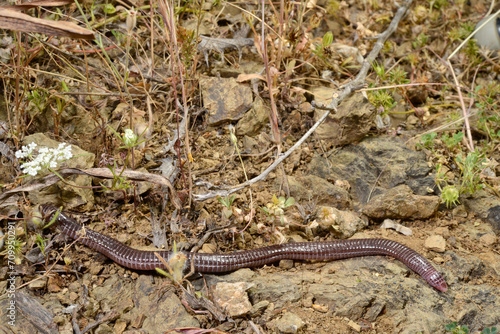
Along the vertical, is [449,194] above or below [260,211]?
above

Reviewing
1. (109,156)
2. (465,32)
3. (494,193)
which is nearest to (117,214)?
(109,156)

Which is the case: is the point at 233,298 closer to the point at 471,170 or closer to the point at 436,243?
the point at 436,243

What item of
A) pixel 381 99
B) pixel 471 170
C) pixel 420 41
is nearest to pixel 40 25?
pixel 381 99

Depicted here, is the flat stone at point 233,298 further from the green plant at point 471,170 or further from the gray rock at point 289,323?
the green plant at point 471,170

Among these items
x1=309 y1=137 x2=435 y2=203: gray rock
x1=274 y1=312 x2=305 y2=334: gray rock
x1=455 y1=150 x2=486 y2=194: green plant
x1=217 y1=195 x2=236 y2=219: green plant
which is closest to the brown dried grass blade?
x1=217 y1=195 x2=236 y2=219: green plant

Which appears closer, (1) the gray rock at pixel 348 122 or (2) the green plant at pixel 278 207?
(2) the green plant at pixel 278 207

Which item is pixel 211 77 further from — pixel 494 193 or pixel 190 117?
pixel 494 193

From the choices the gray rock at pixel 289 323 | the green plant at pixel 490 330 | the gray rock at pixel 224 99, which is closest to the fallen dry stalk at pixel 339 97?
the gray rock at pixel 224 99

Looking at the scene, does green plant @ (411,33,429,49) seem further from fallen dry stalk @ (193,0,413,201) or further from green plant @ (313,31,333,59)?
green plant @ (313,31,333,59)
